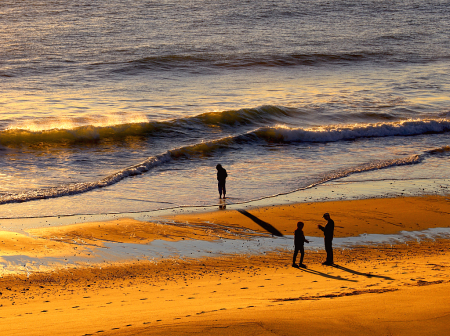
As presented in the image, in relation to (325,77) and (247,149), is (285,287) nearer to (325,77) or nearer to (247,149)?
(247,149)

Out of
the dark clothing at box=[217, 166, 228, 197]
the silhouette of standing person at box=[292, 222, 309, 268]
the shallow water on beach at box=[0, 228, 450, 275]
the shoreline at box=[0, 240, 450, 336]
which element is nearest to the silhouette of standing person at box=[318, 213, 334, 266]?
the shoreline at box=[0, 240, 450, 336]

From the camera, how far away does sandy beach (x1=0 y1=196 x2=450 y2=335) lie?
21.0 feet

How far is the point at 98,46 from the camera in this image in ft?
133

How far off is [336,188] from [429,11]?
48152 mm

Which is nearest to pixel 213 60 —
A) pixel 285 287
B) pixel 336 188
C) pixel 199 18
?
pixel 199 18

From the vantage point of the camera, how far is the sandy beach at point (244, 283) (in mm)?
6410

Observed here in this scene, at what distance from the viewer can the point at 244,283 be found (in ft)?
29.2

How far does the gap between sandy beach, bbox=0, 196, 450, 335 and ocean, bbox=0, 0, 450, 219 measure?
195 cm

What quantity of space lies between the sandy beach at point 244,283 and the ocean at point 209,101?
1947 millimetres

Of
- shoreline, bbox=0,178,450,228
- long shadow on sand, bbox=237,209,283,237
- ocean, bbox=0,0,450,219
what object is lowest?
long shadow on sand, bbox=237,209,283,237

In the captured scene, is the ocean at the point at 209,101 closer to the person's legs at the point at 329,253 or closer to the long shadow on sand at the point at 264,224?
the long shadow on sand at the point at 264,224

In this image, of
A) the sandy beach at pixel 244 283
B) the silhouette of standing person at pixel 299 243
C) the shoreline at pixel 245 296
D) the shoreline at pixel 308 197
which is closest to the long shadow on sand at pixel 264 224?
the sandy beach at pixel 244 283

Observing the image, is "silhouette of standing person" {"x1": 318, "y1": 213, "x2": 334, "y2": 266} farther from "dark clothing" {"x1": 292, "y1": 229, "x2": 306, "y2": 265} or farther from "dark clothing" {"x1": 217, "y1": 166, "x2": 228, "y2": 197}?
"dark clothing" {"x1": 217, "y1": 166, "x2": 228, "y2": 197}

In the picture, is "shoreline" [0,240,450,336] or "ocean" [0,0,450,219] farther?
"ocean" [0,0,450,219]
